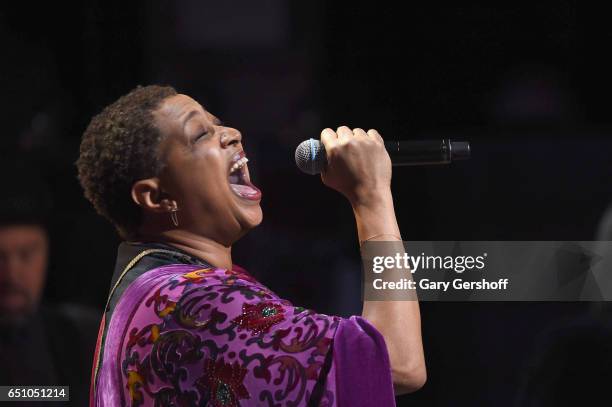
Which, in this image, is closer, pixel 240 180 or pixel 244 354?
pixel 244 354

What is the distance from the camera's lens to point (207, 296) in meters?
1.25

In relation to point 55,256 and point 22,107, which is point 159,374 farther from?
point 22,107

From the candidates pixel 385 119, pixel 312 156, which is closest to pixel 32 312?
pixel 385 119

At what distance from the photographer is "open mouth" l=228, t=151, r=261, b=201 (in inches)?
58.3

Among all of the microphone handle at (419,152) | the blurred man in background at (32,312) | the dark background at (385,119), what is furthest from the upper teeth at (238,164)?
the blurred man in background at (32,312)

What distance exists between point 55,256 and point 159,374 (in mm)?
1166

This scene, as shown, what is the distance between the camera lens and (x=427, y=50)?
7.78ft

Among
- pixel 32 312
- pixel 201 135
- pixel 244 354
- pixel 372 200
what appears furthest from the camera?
pixel 32 312

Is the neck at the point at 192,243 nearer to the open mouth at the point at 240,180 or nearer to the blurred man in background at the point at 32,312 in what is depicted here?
the open mouth at the point at 240,180

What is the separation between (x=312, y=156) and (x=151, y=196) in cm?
24

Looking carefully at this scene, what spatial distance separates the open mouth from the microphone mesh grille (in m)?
0.10

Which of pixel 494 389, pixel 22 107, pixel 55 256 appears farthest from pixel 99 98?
pixel 494 389

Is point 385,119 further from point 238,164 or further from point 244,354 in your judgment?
point 244,354

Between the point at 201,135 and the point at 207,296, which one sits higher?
the point at 201,135
